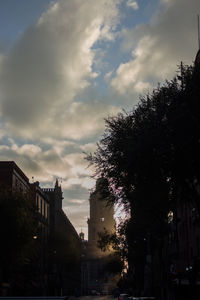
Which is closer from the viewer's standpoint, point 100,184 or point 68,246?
point 100,184

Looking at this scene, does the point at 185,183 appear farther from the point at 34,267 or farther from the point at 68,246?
the point at 68,246

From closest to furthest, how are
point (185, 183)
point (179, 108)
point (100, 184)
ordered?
point (179, 108) → point (185, 183) → point (100, 184)

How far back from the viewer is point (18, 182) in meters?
84.8

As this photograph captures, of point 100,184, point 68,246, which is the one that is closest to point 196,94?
point 100,184

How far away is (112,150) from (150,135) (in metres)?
4.24

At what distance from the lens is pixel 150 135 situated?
26.9 metres

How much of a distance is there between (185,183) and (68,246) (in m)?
87.2

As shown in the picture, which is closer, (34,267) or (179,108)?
(179,108)

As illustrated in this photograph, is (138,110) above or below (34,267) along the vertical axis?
above

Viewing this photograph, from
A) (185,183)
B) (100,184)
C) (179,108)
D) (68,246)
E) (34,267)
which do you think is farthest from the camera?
(68,246)

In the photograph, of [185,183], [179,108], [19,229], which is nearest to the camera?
[179,108]

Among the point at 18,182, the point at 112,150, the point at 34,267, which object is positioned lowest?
the point at 34,267

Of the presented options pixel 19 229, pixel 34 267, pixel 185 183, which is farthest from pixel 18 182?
pixel 185 183

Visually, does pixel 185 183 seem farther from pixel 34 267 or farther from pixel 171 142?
pixel 34 267
